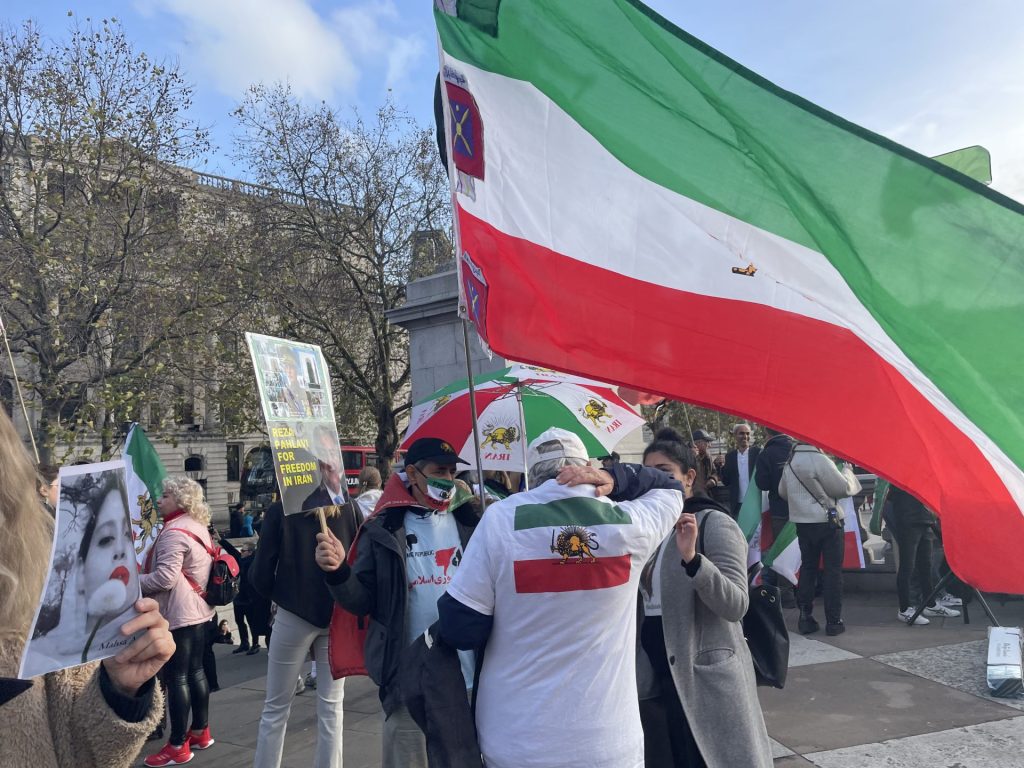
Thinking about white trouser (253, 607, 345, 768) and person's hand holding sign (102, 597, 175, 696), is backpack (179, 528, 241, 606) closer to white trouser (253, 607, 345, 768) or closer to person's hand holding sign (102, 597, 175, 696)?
white trouser (253, 607, 345, 768)

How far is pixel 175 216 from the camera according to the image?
18.0m

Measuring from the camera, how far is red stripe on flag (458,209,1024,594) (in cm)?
296

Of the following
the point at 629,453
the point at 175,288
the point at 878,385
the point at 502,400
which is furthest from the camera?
the point at 175,288

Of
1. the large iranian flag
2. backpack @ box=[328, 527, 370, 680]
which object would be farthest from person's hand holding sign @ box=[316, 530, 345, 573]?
the large iranian flag

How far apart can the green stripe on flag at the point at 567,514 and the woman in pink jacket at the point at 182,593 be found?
375 cm

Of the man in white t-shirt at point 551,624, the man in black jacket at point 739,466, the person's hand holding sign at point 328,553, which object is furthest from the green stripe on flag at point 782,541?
the man in white t-shirt at point 551,624

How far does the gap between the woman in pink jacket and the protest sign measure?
2.27 meters

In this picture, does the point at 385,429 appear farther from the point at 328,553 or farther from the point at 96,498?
the point at 96,498

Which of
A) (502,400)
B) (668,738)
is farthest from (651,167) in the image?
(502,400)

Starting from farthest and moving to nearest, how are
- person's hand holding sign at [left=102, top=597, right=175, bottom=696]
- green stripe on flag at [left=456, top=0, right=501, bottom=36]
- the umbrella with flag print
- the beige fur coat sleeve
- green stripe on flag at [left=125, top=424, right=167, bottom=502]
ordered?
green stripe on flag at [left=125, top=424, right=167, bottom=502]
the umbrella with flag print
green stripe on flag at [left=456, top=0, right=501, bottom=36]
the beige fur coat sleeve
person's hand holding sign at [left=102, top=597, right=175, bottom=696]

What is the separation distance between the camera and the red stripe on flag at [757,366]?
2.96 m

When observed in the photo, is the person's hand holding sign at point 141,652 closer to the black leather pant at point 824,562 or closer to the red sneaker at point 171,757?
the red sneaker at point 171,757

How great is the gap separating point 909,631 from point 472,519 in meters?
5.27

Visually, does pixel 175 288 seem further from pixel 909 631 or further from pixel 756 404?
pixel 756 404
